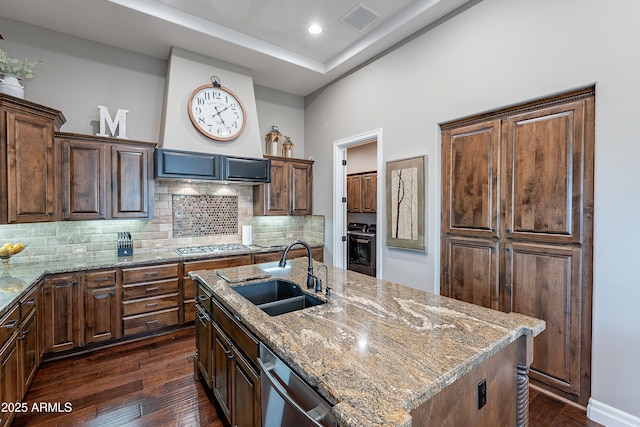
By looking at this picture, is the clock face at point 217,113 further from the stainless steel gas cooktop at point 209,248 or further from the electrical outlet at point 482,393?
the electrical outlet at point 482,393

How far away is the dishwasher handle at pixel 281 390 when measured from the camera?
3.35 ft

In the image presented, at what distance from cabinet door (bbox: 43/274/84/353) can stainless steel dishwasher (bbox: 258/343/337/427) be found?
2587 mm

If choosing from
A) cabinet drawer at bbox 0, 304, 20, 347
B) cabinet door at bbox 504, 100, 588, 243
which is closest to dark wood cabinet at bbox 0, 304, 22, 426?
cabinet drawer at bbox 0, 304, 20, 347

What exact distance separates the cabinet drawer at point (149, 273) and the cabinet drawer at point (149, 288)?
54mm

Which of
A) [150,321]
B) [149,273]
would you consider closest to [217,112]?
[149,273]

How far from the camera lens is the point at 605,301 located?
200cm

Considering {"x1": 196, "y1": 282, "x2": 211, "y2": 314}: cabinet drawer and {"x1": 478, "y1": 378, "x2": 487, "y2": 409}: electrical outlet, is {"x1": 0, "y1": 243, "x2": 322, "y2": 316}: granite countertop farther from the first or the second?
{"x1": 478, "y1": 378, "x2": 487, "y2": 409}: electrical outlet

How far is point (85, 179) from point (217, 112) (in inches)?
65.2

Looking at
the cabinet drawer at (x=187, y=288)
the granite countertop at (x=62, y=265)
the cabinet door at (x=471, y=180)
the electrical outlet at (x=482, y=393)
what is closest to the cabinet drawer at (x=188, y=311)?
the cabinet drawer at (x=187, y=288)

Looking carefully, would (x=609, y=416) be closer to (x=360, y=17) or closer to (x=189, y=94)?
(x=360, y=17)

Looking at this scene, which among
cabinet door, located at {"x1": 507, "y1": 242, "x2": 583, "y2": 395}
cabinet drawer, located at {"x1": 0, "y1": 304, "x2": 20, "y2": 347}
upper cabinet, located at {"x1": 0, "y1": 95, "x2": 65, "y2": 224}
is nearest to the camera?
cabinet drawer, located at {"x1": 0, "y1": 304, "x2": 20, "y2": 347}

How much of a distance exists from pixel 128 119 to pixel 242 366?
134 inches

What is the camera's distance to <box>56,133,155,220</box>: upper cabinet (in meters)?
3.02

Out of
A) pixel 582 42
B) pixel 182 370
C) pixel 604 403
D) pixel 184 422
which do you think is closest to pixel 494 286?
pixel 604 403
